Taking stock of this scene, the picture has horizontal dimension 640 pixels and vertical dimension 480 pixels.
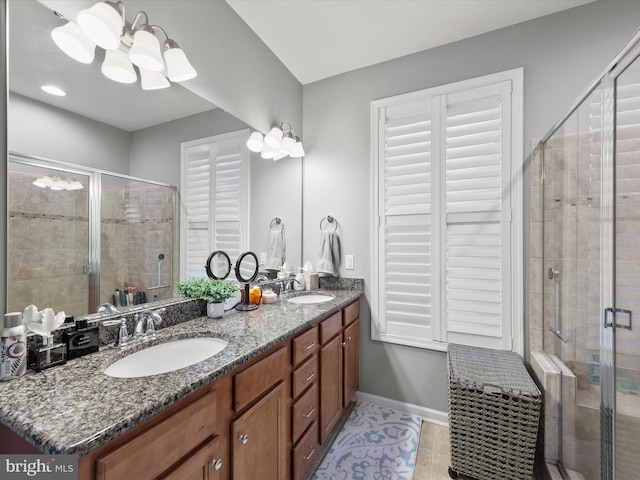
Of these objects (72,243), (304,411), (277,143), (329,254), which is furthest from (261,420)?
(277,143)

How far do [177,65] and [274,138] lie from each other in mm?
889

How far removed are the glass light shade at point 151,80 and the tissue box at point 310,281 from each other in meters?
1.61

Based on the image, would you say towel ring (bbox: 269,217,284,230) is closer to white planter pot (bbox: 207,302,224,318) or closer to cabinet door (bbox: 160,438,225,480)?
white planter pot (bbox: 207,302,224,318)

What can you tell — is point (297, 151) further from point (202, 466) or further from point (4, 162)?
point (202, 466)

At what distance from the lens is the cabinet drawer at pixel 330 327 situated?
1.72 m

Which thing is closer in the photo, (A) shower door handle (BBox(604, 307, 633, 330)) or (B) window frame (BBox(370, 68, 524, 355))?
(A) shower door handle (BBox(604, 307, 633, 330))

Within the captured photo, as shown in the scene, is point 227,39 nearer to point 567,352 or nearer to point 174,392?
point 174,392

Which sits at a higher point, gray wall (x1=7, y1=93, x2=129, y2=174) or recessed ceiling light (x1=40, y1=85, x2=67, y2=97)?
recessed ceiling light (x1=40, y1=85, x2=67, y2=97)

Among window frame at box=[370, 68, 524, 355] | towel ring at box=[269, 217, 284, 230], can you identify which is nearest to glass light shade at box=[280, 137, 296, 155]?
towel ring at box=[269, 217, 284, 230]

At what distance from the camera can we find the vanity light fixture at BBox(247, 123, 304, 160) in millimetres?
2100

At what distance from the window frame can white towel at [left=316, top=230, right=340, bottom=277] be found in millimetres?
301

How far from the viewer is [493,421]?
4.99ft

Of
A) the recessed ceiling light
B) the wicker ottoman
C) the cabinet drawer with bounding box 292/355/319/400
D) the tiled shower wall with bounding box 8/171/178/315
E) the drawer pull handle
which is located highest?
the recessed ceiling light

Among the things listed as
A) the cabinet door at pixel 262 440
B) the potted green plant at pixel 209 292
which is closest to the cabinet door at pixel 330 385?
the cabinet door at pixel 262 440
